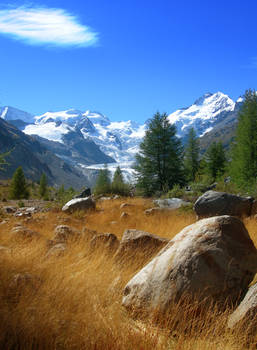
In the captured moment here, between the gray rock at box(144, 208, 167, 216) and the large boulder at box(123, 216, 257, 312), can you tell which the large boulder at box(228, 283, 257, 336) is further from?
the gray rock at box(144, 208, 167, 216)

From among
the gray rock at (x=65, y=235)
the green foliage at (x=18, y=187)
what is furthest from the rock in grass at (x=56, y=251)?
the green foliage at (x=18, y=187)

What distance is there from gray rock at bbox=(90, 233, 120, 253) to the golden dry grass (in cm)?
77

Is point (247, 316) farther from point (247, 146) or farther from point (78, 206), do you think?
point (247, 146)

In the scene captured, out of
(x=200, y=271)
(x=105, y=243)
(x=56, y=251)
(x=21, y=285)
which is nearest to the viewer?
(x=21, y=285)

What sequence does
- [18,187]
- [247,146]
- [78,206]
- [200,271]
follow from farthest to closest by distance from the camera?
[18,187]
[247,146]
[78,206]
[200,271]

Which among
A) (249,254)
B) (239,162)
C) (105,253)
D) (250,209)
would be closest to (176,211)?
(250,209)

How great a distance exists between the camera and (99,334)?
3014 mm

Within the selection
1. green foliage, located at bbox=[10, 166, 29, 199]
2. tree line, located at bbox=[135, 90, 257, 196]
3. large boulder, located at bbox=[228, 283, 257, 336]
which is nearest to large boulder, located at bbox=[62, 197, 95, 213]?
large boulder, located at bbox=[228, 283, 257, 336]

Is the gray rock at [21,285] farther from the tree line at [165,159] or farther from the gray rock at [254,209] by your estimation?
the tree line at [165,159]

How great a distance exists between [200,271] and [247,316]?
76 cm

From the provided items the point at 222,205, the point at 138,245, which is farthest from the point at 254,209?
the point at 138,245

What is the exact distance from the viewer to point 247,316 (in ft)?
10.7

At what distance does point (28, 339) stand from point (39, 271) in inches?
64.9

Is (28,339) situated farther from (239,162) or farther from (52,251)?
(239,162)
